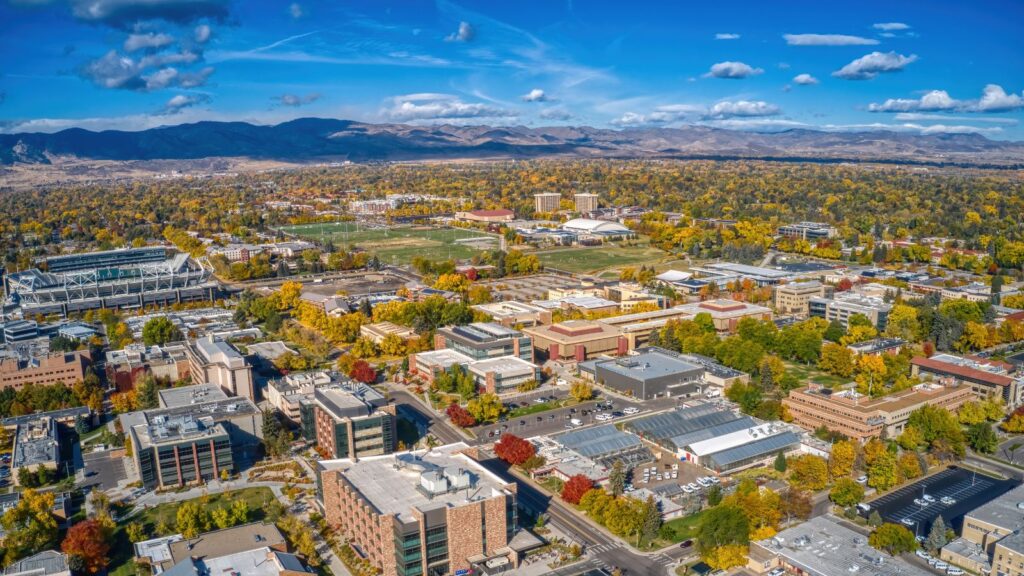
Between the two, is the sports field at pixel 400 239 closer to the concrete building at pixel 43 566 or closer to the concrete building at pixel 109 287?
the concrete building at pixel 109 287

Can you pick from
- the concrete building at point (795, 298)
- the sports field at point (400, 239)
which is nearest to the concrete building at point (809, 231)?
the concrete building at point (795, 298)

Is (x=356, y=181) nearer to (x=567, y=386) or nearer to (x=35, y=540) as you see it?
(x=567, y=386)

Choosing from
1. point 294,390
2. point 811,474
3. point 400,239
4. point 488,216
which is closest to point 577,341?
point 294,390

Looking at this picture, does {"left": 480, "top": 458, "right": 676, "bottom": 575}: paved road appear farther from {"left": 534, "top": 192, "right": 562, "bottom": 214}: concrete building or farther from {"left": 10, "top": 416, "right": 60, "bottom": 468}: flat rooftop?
{"left": 534, "top": 192, "right": 562, "bottom": 214}: concrete building

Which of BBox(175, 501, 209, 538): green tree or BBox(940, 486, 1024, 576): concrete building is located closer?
BBox(940, 486, 1024, 576): concrete building

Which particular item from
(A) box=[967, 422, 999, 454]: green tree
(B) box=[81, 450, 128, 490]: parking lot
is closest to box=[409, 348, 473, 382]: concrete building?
(B) box=[81, 450, 128, 490]: parking lot

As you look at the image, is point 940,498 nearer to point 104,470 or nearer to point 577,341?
point 577,341
